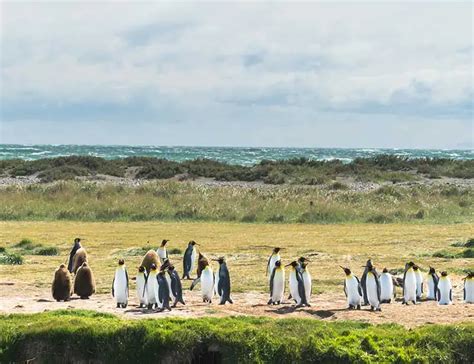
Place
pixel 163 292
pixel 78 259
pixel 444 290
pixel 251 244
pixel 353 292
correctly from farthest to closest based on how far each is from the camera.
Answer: pixel 251 244, pixel 78 259, pixel 444 290, pixel 353 292, pixel 163 292

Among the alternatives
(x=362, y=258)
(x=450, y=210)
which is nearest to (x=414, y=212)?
(x=450, y=210)

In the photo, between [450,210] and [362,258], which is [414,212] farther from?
[362,258]

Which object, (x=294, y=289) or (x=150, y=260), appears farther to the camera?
(x=150, y=260)

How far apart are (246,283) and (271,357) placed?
24.5ft

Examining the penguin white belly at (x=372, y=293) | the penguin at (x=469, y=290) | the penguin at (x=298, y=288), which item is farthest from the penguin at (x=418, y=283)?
the penguin at (x=298, y=288)

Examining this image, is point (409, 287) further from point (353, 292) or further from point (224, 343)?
point (224, 343)

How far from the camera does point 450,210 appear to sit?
143 ft

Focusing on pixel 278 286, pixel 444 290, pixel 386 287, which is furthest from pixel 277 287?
pixel 444 290

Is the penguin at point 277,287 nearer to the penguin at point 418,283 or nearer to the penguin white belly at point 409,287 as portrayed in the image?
the penguin white belly at point 409,287

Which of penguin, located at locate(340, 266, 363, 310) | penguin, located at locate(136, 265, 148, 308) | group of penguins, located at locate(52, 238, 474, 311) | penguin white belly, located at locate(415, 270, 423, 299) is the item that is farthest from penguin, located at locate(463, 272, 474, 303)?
penguin, located at locate(136, 265, 148, 308)

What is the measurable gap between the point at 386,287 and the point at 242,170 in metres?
54.4

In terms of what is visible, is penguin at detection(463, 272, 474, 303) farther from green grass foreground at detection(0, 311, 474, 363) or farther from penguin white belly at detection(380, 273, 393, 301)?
green grass foreground at detection(0, 311, 474, 363)

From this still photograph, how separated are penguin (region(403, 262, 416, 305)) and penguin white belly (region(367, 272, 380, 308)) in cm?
101

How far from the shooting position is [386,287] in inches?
741
